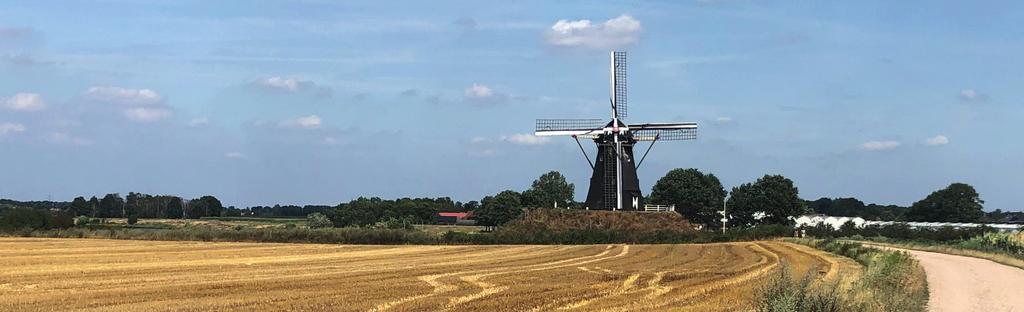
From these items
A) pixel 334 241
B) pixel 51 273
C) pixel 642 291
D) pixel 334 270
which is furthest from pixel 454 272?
pixel 334 241

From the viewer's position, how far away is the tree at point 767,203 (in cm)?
12300

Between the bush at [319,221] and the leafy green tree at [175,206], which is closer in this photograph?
the bush at [319,221]

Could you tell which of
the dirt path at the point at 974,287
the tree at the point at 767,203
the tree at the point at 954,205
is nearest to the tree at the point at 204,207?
the tree at the point at 767,203

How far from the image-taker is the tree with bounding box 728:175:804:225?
123 m

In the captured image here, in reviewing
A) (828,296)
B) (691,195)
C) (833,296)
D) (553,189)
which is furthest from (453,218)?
(828,296)

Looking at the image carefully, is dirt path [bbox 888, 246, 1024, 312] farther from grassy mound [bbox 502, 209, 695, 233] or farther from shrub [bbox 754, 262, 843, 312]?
grassy mound [bbox 502, 209, 695, 233]

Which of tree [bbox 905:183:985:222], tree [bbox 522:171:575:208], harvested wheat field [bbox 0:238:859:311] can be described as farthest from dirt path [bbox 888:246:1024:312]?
tree [bbox 905:183:985:222]

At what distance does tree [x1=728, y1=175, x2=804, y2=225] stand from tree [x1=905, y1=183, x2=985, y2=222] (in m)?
47.1

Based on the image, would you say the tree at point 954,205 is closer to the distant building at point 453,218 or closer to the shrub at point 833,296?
the distant building at point 453,218

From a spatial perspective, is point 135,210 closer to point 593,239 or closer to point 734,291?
point 593,239

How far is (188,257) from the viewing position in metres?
39.2

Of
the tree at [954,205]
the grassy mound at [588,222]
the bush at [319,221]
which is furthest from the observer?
the tree at [954,205]

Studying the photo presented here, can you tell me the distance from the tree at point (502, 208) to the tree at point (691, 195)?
17.9 meters

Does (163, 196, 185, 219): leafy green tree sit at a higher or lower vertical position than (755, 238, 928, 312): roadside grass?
higher
